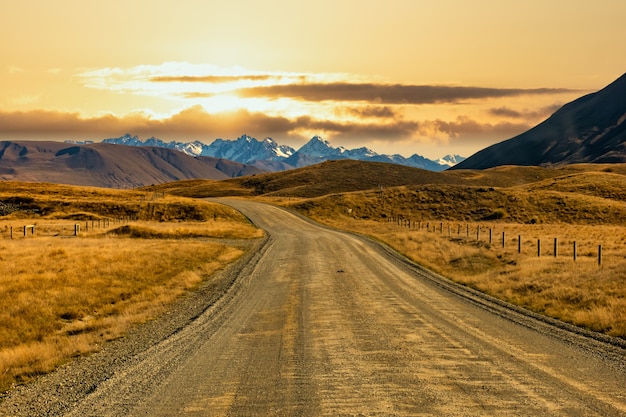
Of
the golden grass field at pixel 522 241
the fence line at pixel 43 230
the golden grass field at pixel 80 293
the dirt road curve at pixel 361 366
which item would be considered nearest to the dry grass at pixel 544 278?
the golden grass field at pixel 522 241

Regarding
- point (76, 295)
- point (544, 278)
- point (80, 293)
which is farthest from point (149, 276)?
point (544, 278)

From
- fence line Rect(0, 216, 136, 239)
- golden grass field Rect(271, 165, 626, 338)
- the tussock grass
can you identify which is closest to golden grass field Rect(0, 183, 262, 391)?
the tussock grass

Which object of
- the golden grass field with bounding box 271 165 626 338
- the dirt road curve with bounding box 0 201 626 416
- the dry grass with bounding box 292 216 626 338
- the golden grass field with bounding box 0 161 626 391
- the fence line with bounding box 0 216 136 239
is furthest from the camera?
the fence line with bounding box 0 216 136 239

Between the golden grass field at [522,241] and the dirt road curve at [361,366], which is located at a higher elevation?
the golden grass field at [522,241]

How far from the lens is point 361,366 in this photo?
1080cm

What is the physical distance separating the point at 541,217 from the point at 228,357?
85929 millimetres

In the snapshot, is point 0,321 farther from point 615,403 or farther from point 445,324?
point 615,403

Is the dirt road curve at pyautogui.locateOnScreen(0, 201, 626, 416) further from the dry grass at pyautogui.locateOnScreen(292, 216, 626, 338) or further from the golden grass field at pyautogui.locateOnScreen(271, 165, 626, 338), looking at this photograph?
the golden grass field at pyautogui.locateOnScreen(271, 165, 626, 338)

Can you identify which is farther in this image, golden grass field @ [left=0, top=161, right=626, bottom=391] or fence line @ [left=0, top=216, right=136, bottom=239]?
fence line @ [left=0, top=216, right=136, bottom=239]

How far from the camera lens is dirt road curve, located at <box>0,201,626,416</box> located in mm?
8633

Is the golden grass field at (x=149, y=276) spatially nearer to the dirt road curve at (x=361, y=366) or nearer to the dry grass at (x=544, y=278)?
the dry grass at (x=544, y=278)

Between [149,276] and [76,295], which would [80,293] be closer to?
[76,295]

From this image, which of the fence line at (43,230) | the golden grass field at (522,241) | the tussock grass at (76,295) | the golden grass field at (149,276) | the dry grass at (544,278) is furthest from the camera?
the fence line at (43,230)

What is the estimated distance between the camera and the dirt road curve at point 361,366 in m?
8.63
